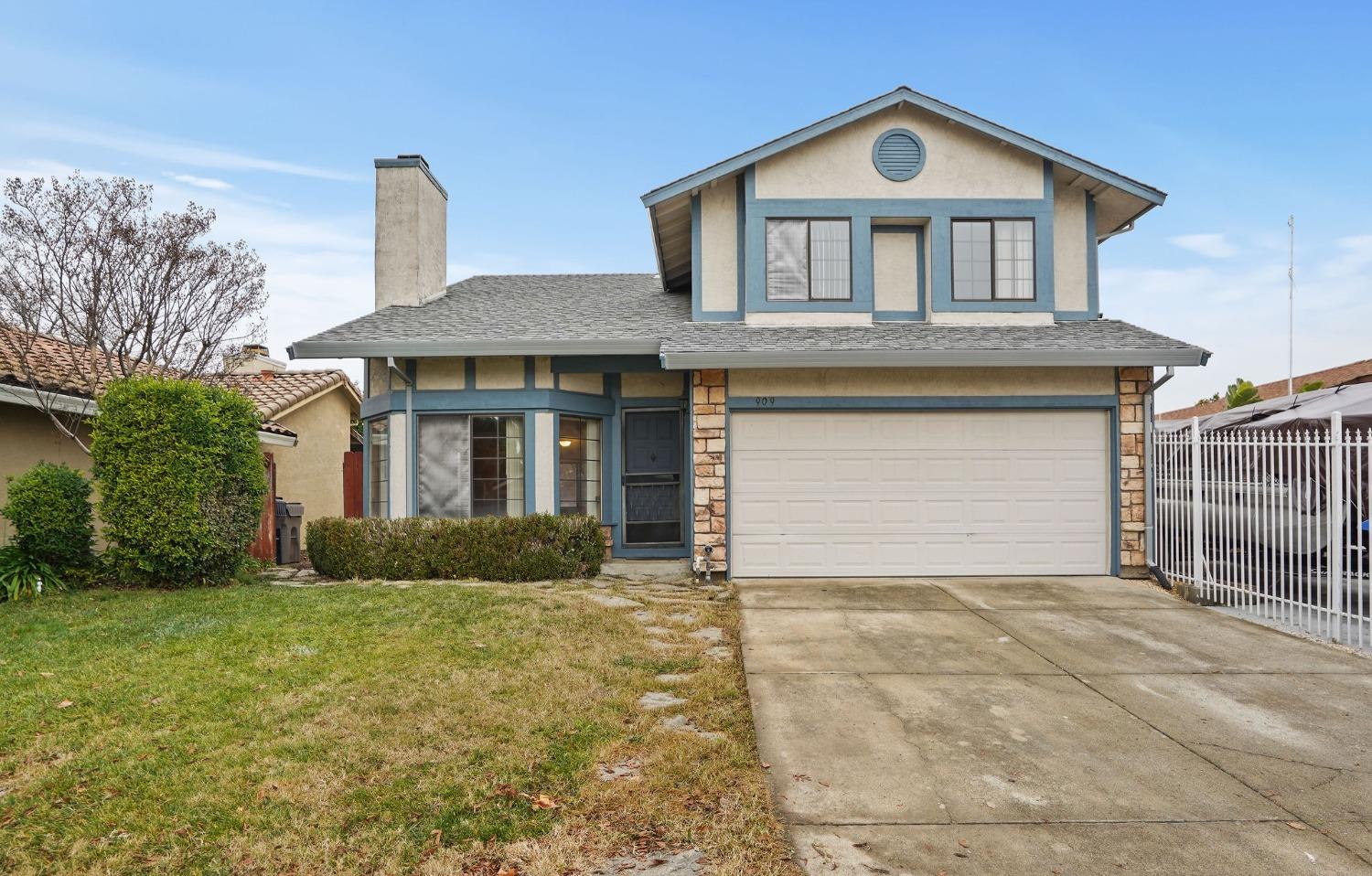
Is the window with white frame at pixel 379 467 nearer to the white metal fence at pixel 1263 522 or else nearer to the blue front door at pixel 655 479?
the blue front door at pixel 655 479

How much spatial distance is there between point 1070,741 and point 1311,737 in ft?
4.73

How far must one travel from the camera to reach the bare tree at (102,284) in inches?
392

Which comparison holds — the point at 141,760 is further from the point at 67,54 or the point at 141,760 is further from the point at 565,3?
the point at 565,3

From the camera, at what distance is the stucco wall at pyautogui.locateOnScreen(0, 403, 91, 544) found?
9.30 meters

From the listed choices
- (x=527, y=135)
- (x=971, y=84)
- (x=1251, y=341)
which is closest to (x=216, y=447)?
(x=527, y=135)

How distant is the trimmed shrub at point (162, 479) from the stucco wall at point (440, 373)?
2466 millimetres

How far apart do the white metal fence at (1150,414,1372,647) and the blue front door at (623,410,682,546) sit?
6.49 metres

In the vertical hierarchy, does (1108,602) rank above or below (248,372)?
below

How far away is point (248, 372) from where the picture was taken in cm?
1744

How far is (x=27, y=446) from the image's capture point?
31.9ft

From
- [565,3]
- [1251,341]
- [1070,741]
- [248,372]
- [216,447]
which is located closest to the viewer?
[1070,741]

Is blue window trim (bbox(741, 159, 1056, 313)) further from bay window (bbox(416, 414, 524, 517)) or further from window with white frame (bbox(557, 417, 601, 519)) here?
bay window (bbox(416, 414, 524, 517))

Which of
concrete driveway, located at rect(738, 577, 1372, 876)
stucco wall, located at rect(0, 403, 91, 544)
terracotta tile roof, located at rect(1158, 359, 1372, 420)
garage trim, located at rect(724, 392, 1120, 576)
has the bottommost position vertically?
concrete driveway, located at rect(738, 577, 1372, 876)

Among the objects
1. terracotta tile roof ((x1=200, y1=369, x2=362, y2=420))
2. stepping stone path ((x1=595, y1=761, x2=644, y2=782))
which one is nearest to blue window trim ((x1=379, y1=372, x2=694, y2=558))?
terracotta tile roof ((x1=200, y1=369, x2=362, y2=420))
